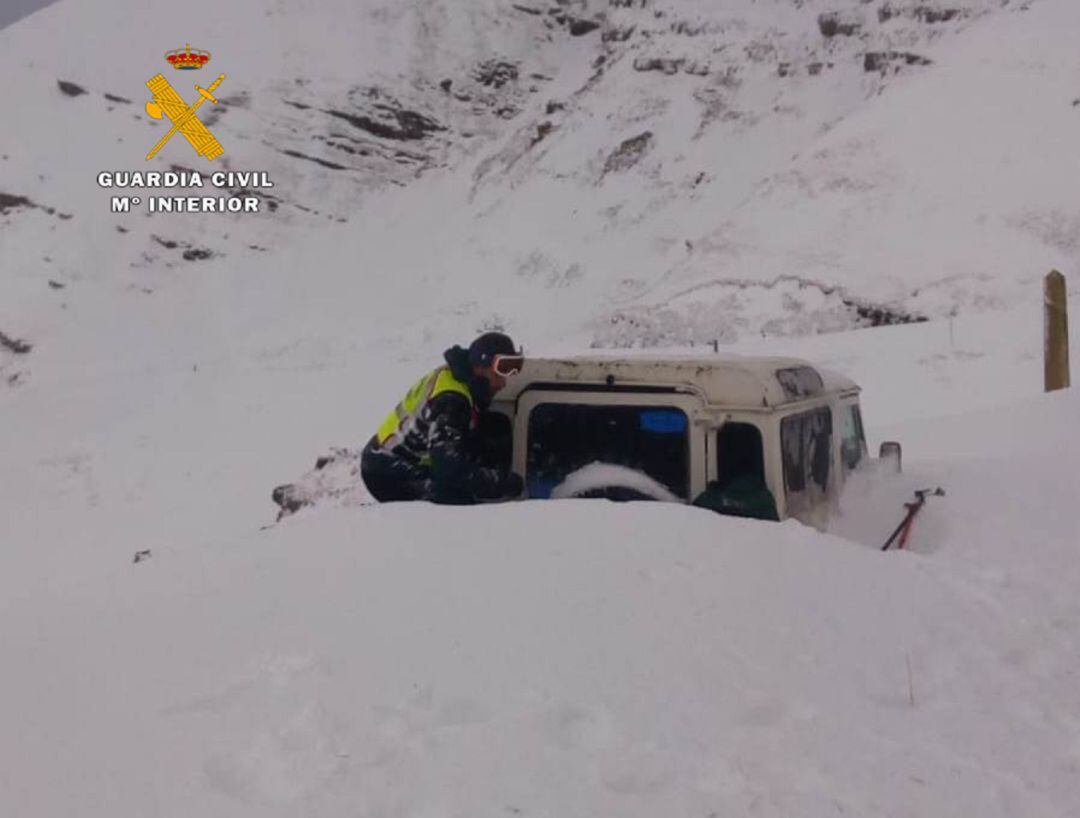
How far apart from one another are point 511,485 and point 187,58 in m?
39.0

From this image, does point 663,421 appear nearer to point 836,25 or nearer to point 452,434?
point 452,434

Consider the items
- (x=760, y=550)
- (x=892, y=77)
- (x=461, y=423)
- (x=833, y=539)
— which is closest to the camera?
(x=760, y=550)

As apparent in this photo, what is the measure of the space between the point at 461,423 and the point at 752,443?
1.32 m

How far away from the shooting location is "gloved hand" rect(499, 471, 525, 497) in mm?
4977

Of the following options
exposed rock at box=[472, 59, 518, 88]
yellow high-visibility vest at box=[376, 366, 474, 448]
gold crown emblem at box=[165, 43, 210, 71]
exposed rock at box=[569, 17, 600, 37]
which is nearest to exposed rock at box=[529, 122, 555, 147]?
exposed rock at box=[472, 59, 518, 88]

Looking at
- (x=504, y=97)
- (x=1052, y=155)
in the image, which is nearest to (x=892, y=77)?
(x=1052, y=155)

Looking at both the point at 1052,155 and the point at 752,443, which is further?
the point at 1052,155

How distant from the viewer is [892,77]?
104 ft

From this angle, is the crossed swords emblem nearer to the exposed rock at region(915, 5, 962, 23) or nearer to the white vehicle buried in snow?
the exposed rock at region(915, 5, 962, 23)

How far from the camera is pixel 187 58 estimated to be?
1551 inches

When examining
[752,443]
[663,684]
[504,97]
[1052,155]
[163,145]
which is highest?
[504,97]

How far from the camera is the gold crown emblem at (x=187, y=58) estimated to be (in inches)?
1543

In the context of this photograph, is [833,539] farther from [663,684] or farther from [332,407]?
[332,407]

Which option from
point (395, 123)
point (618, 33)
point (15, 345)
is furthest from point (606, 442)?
point (618, 33)
